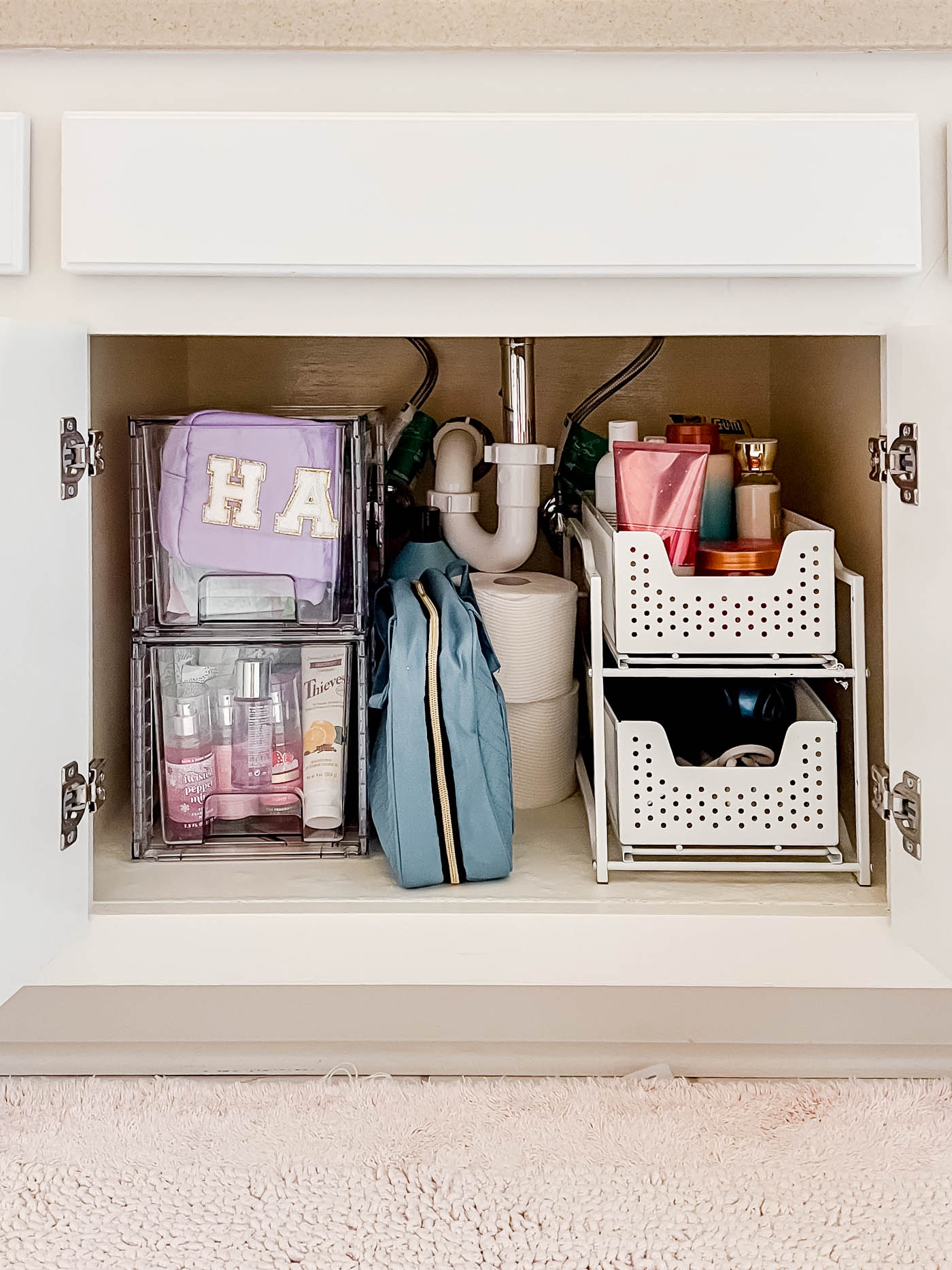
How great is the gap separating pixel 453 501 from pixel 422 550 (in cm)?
8

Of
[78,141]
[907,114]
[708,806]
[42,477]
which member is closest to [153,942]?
[42,477]

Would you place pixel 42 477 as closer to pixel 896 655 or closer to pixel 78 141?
pixel 78 141

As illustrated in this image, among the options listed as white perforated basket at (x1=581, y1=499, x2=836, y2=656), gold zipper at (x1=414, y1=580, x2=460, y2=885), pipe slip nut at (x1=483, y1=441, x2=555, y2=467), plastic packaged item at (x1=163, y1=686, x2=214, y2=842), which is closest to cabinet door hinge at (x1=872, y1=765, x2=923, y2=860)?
white perforated basket at (x1=581, y1=499, x2=836, y2=656)

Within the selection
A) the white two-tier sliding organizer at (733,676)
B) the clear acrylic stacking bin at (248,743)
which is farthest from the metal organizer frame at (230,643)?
the white two-tier sliding organizer at (733,676)

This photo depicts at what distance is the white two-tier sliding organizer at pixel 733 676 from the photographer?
36.1 inches

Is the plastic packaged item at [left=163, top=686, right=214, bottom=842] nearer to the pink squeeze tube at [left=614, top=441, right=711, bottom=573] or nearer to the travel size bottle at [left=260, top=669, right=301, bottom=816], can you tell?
the travel size bottle at [left=260, top=669, right=301, bottom=816]

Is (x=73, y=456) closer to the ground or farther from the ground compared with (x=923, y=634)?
farther from the ground

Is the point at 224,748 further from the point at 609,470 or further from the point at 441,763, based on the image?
the point at 609,470

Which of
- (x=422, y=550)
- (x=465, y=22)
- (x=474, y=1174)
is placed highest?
(x=465, y=22)

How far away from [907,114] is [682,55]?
167mm

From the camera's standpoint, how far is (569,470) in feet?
4.16

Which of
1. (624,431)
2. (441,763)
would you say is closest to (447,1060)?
(441,763)

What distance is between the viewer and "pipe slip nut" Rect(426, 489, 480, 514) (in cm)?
120

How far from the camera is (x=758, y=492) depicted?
1010 mm
